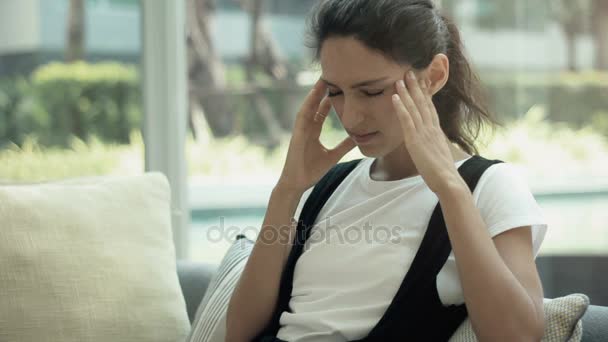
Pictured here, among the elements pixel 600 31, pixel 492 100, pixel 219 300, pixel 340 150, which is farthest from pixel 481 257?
pixel 600 31

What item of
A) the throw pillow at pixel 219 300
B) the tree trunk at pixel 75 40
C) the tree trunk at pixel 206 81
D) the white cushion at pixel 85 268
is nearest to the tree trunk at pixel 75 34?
the tree trunk at pixel 75 40

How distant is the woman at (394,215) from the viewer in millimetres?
1512

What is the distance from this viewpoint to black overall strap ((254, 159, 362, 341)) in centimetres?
183

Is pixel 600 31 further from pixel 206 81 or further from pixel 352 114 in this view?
pixel 352 114

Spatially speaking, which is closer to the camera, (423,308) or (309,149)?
(423,308)

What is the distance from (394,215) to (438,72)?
32 cm

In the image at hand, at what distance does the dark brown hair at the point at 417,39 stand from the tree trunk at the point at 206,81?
4.98 feet

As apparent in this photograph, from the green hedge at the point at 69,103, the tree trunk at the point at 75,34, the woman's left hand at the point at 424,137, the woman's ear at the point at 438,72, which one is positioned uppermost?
the woman's ear at the point at 438,72

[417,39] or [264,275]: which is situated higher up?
[417,39]

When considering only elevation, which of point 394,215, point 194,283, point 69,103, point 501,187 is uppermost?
point 501,187

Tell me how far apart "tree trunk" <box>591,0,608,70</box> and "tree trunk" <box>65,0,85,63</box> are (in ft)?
6.50

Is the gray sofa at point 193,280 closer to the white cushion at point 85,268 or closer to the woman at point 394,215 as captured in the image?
the white cushion at point 85,268

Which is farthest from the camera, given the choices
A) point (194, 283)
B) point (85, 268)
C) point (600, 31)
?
point (600, 31)

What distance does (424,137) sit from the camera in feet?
5.23
